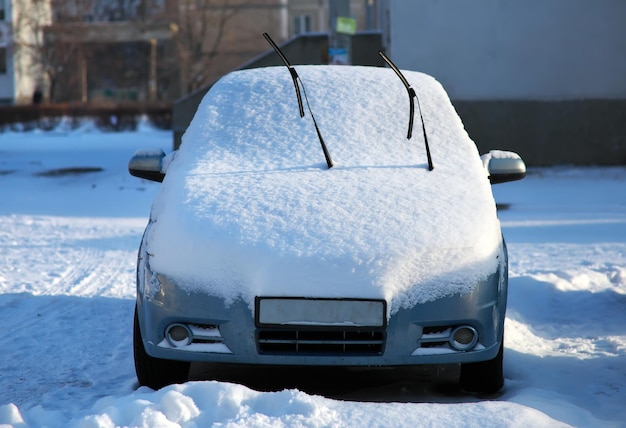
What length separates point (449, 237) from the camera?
4.41 meters

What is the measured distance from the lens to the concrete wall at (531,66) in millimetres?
17828

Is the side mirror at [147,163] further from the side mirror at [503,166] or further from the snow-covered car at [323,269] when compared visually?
the side mirror at [503,166]

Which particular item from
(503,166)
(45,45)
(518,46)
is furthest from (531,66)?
(45,45)

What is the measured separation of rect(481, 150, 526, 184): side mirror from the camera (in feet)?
17.7

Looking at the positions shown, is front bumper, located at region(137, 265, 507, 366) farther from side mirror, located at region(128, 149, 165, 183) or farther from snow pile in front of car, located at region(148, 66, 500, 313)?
side mirror, located at region(128, 149, 165, 183)

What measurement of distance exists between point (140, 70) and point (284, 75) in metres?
66.4

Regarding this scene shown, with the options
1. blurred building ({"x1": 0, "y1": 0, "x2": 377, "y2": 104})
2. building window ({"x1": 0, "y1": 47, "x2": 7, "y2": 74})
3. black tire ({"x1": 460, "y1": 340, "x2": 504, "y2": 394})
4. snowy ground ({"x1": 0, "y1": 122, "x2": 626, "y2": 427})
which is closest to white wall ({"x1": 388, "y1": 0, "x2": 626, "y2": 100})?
snowy ground ({"x1": 0, "y1": 122, "x2": 626, "y2": 427})

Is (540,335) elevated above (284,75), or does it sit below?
below

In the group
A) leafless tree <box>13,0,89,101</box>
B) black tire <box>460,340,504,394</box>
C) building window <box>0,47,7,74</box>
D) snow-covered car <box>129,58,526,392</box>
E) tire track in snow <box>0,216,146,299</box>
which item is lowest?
building window <box>0,47,7,74</box>

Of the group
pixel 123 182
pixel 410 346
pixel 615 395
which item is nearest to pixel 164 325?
pixel 410 346

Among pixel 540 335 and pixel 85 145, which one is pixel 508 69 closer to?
pixel 540 335

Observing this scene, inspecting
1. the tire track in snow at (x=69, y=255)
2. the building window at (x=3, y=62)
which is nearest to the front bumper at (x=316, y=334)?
the tire track in snow at (x=69, y=255)

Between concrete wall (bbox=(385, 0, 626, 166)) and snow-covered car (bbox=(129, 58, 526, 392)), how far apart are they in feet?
43.6

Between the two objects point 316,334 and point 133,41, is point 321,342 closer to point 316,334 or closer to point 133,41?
point 316,334
